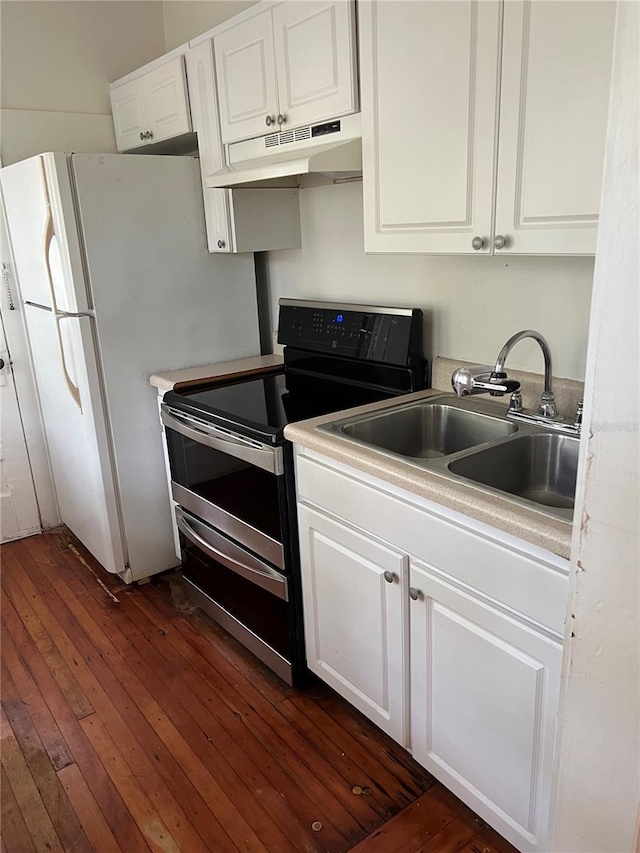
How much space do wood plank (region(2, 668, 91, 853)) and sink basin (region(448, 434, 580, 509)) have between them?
138 cm

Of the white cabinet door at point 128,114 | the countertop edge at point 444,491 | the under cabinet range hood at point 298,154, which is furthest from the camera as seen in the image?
the white cabinet door at point 128,114

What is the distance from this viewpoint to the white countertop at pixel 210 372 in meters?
2.53

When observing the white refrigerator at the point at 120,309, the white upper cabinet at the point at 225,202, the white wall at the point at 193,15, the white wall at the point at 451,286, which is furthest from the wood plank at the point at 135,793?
the white wall at the point at 193,15

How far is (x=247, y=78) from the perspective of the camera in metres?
2.16

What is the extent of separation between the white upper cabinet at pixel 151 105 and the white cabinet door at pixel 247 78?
26 cm

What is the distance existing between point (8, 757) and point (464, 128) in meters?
2.16

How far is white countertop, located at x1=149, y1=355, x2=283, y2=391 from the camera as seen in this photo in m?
2.53

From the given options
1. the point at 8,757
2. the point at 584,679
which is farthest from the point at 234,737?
the point at 584,679

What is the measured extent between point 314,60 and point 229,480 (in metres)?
1.30

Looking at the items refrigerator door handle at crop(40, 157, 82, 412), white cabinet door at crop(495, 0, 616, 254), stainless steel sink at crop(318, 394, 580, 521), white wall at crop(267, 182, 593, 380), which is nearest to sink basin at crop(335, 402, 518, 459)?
stainless steel sink at crop(318, 394, 580, 521)

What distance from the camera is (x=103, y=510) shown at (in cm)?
272

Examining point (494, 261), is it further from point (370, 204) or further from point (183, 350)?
point (183, 350)

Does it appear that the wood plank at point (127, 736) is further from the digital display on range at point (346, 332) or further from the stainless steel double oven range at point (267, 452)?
the digital display on range at point (346, 332)

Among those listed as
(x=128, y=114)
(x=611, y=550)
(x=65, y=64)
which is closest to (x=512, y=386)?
(x=611, y=550)
